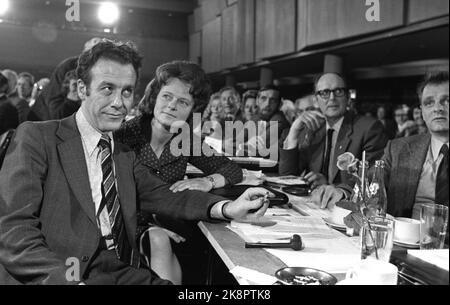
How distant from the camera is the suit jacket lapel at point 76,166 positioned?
127 cm

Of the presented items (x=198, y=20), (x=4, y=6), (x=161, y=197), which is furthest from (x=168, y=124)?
(x=4, y=6)

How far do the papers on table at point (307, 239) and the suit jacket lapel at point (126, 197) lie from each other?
345 mm

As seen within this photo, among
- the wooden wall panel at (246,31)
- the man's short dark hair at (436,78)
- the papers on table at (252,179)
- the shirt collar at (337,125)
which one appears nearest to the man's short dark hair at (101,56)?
the papers on table at (252,179)

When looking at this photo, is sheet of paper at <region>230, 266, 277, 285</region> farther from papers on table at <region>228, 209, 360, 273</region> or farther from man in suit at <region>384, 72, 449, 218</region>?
man in suit at <region>384, 72, 449, 218</region>

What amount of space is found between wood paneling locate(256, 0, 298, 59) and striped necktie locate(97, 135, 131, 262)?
5.00 metres

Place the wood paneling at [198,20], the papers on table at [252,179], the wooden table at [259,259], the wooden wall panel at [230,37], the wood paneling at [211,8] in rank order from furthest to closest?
1. the wood paneling at [198,20]
2. the wood paneling at [211,8]
3. the wooden wall panel at [230,37]
4. the papers on table at [252,179]
5. the wooden table at [259,259]

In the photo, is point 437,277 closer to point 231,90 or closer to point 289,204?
point 289,204

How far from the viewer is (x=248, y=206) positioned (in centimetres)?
145

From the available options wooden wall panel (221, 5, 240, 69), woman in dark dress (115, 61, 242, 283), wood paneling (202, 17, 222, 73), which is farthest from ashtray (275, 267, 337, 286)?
wood paneling (202, 17, 222, 73)

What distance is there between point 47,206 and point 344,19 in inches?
169

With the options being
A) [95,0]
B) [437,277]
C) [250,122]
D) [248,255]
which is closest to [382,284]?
[437,277]

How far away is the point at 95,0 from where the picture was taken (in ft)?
37.5

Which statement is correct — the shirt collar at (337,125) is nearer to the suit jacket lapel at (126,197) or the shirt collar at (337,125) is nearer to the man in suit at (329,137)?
the man in suit at (329,137)

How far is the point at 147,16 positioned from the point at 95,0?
1.68 meters
